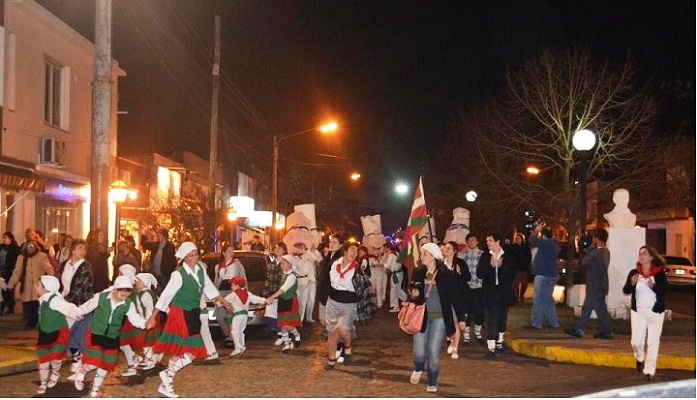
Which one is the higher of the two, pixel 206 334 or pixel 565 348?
pixel 206 334

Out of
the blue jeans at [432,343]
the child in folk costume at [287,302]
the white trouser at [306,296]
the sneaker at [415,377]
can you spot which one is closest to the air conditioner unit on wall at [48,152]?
the white trouser at [306,296]

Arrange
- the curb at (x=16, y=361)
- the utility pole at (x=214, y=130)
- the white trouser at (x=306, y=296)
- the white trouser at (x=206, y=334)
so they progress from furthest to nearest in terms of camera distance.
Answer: the utility pole at (x=214, y=130) → the white trouser at (x=306, y=296) → the white trouser at (x=206, y=334) → the curb at (x=16, y=361)

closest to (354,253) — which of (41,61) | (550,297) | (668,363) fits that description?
(668,363)

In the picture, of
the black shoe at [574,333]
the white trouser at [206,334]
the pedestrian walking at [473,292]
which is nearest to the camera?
the white trouser at [206,334]

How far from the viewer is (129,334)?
36.5ft

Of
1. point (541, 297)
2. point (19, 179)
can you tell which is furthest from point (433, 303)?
point (19, 179)

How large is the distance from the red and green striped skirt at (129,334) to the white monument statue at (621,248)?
10.1 metres

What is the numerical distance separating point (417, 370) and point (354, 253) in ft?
6.81

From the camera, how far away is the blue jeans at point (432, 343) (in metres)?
10.2

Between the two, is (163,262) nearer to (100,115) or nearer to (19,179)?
(100,115)

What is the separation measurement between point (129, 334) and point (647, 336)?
639 cm

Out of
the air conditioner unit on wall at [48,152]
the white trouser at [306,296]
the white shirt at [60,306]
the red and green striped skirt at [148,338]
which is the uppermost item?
the air conditioner unit on wall at [48,152]

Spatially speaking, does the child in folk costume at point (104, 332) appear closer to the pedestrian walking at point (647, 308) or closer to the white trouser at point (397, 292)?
the pedestrian walking at point (647, 308)

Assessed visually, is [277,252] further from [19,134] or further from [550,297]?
[19,134]
